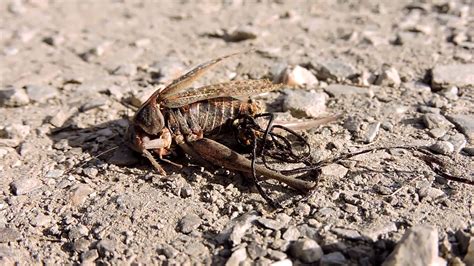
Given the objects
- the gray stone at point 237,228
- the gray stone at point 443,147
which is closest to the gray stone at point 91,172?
the gray stone at point 237,228

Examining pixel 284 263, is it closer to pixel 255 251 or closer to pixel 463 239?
pixel 255 251

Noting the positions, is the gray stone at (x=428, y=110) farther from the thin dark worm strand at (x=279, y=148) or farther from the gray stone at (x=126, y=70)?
the gray stone at (x=126, y=70)

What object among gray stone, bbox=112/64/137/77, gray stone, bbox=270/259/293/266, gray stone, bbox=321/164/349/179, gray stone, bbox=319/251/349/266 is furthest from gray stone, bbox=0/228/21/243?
gray stone, bbox=112/64/137/77

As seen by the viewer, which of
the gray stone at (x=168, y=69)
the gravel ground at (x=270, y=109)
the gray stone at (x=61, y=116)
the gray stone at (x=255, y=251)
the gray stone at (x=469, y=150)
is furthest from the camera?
the gray stone at (x=168, y=69)

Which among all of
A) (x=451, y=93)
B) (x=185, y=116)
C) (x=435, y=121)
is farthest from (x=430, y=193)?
(x=185, y=116)

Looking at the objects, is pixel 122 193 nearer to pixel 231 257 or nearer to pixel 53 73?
pixel 231 257

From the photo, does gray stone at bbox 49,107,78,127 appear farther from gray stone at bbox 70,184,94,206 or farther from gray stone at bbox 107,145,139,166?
gray stone at bbox 70,184,94,206
